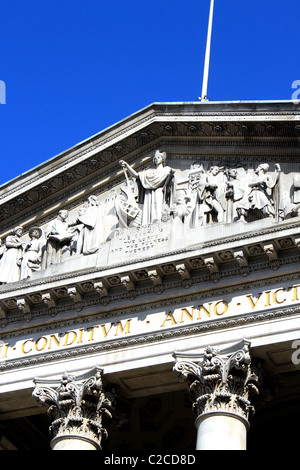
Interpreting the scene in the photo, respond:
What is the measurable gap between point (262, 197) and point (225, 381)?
477cm

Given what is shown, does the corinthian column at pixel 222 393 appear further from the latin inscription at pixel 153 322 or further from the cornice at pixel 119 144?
the cornice at pixel 119 144

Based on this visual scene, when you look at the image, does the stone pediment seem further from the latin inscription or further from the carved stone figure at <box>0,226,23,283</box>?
the latin inscription

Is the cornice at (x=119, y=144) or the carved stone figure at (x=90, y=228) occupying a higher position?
the cornice at (x=119, y=144)

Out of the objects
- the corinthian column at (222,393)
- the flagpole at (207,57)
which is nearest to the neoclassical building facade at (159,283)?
the corinthian column at (222,393)

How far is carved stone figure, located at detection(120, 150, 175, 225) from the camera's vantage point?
88.0 feet

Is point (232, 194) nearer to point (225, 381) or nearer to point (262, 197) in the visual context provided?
point (262, 197)

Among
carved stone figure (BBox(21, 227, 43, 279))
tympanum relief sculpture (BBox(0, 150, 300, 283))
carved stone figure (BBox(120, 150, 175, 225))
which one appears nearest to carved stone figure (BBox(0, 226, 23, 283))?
tympanum relief sculpture (BBox(0, 150, 300, 283))

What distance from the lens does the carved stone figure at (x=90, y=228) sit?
2716cm

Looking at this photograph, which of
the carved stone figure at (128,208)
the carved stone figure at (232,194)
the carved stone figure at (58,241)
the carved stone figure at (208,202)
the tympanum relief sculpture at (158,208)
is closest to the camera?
the tympanum relief sculpture at (158,208)

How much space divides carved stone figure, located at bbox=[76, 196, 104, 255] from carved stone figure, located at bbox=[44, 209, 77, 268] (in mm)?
338

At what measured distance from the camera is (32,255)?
28.1 metres

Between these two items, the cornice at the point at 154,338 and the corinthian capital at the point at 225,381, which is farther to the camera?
the cornice at the point at 154,338

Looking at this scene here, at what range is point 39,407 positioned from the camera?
2595 cm
